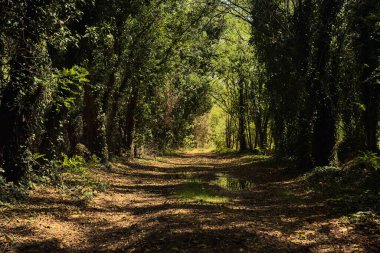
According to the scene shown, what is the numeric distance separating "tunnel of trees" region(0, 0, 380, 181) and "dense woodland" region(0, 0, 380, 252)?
58 mm

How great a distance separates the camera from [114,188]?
13820mm

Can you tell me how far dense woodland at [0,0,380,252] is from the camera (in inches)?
301

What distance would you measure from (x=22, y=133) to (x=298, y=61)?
11895 millimetres

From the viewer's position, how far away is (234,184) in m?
16.2

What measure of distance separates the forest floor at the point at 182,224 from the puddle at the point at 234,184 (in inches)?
61.2

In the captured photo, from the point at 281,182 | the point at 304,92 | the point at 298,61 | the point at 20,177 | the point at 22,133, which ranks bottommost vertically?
the point at 281,182

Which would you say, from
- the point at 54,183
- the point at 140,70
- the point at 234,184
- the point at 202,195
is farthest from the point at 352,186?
the point at 140,70

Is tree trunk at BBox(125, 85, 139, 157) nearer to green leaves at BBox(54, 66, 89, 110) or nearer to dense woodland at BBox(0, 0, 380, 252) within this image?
dense woodland at BBox(0, 0, 380, 252)

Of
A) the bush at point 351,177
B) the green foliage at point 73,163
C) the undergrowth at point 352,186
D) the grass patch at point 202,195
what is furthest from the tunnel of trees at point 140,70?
the grass patch at point 202,195

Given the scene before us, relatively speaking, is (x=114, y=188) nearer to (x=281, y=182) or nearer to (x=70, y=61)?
(x=70, y=61)

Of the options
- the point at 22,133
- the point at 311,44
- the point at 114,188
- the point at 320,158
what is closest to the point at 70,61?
the point at 22,133

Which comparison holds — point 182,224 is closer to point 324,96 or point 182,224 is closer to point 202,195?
point 202,195

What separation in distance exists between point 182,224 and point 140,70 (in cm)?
1496

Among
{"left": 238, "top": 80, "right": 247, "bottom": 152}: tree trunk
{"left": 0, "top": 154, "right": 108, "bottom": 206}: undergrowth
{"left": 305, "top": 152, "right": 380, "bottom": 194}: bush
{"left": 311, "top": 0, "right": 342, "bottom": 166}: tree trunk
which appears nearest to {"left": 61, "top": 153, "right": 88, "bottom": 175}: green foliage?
{"left": 0, "top": 154, "right": 108, "bottom": 206}: undergrowth
